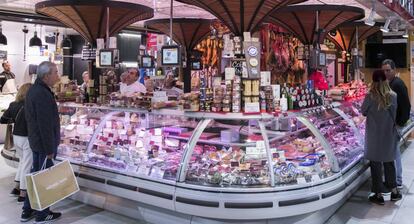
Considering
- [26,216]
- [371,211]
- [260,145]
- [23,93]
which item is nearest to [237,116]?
[260,145]

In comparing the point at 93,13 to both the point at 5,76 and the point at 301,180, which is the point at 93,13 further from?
the point at 5,76

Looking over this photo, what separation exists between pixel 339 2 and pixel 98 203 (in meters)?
6.66

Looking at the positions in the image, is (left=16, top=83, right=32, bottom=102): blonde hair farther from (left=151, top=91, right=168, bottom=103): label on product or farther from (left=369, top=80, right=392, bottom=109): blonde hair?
(left=369, top=80, right=392, bottom=109): blonde hair

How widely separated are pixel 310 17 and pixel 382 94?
2927mm

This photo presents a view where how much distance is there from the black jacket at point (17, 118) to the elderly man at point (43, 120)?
709 mm

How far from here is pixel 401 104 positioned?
16.8 ft

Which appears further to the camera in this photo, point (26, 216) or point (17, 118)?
point (17, 118)

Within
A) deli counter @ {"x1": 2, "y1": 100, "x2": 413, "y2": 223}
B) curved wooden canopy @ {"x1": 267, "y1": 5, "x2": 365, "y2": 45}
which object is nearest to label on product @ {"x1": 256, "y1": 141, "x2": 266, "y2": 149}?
deli counter @ {"x1": 2, "y1": 100, "x2": 413, "y2": 223}

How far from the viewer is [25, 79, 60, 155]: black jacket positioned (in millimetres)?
3873

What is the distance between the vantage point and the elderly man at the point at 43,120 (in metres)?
3.88

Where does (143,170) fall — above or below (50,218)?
above

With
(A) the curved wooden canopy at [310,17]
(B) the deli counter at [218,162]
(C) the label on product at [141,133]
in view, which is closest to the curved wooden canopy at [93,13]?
(B) the deli counter at [218,162]

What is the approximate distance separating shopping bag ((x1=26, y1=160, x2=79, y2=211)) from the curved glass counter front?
0.44 meters

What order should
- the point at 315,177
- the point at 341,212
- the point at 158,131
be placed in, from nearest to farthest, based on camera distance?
the point at 315,177 → the point at 158,131 → the point at 341,212
